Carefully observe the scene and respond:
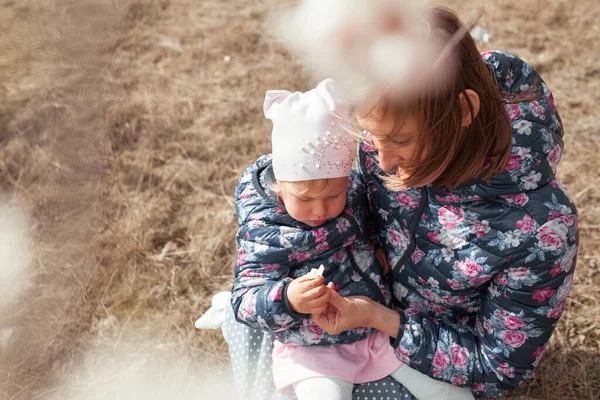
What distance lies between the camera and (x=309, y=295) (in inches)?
49.9

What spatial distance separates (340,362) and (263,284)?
0.25 metres

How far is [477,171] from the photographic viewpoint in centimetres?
119

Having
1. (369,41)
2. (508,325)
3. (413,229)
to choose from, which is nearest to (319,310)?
(413,229)

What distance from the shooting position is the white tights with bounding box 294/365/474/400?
1383 millimetres

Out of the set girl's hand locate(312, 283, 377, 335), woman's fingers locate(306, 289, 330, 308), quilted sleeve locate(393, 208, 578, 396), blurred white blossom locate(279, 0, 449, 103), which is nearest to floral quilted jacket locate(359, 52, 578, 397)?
quilted sleeve locate(393, 208, 578, 396)

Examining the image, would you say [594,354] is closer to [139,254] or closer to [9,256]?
[139,254]

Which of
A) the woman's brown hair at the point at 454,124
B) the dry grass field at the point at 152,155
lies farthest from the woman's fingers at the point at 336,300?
the dry grass field at the point at 152,155

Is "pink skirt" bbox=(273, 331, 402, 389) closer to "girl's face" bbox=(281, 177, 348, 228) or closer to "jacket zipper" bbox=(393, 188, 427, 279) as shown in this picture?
"jacket zipper" bbox=(393, 188, 427, 279)

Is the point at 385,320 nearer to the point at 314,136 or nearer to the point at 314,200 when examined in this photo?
the point at 314,200

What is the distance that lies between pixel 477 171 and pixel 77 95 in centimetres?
209

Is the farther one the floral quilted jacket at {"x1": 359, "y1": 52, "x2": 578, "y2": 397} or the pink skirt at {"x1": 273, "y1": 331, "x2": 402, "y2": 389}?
the pink skirt at {"x1": 273, "y1": 331, "x2": 402, "y2": 389}

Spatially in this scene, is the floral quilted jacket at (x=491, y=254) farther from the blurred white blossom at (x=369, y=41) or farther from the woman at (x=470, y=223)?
the blurred white blossom at (x=369, y=41)

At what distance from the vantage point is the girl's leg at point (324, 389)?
1.38m

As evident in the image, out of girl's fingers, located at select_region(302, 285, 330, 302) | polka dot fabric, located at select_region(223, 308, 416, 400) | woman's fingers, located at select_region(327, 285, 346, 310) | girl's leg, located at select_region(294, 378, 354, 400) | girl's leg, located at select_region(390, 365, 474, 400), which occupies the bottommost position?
polka dot fabric, located at select_region(223, 308, 416, 400)
